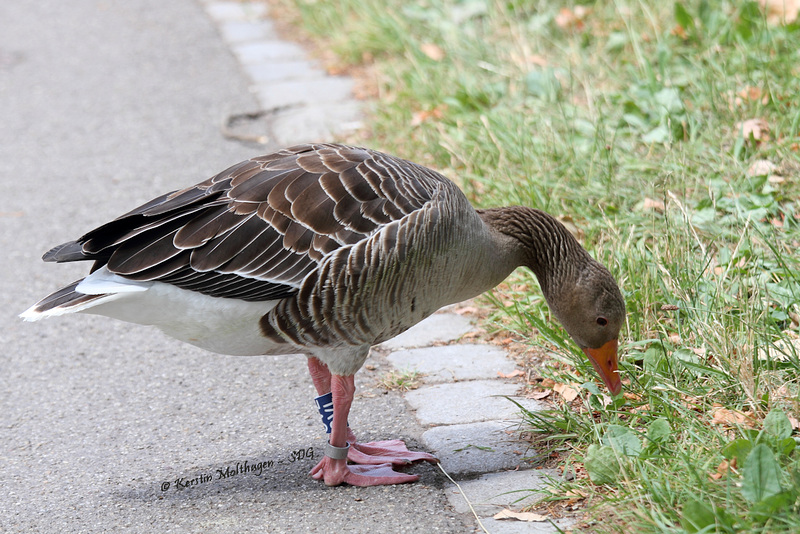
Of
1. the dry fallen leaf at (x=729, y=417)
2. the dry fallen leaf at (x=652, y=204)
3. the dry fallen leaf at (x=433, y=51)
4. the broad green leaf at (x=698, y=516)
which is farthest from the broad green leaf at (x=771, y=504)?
the dry fallen leaf at (x=433, y=51)

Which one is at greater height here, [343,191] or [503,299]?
[343,191]

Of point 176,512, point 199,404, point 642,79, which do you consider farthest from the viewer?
point 642,79

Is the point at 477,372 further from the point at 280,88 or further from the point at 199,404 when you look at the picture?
the point at 280,88

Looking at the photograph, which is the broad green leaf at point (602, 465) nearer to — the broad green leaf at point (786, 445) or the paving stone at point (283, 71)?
the broad green leaf at point (786, 445)

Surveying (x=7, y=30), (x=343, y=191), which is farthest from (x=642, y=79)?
(x=7, y=30)

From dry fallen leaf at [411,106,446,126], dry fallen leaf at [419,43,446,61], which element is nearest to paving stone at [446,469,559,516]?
dry fallen leaf at [411,106,446,126]

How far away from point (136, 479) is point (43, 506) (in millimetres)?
387

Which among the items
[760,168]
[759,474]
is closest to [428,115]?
[760,168]

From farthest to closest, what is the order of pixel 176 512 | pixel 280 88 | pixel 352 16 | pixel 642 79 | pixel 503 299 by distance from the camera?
pixel 352 16, pixel 280 88, pixel 642 79, pixel 503 299, pixel 176 512

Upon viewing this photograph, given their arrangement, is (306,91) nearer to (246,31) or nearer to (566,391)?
(246,31)

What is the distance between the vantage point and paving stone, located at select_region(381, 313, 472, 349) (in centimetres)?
488

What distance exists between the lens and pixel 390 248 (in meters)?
3.53

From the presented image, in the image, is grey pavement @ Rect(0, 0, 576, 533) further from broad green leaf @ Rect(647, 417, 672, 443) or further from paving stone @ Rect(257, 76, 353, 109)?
broad green leaf @ Rect(647, 417, 672, 443)

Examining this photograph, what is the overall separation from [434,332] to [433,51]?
3691mm
